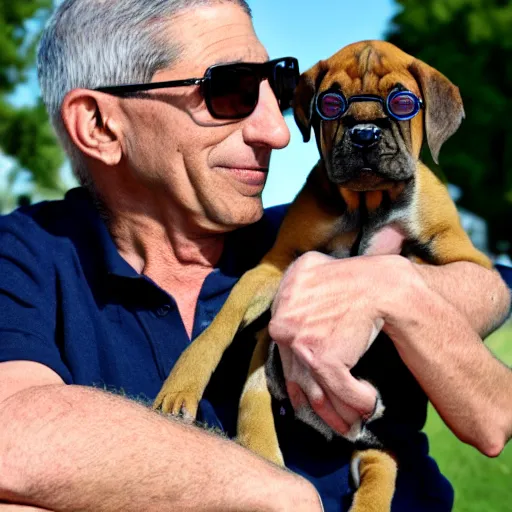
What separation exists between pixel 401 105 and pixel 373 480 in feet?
4.08

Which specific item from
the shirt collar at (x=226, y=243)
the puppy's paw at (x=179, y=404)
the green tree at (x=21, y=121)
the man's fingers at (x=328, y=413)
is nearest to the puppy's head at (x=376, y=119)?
the shirt collar at (x=226, y=243)

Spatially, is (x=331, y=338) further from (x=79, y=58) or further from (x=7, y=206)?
(x=7, y=206)

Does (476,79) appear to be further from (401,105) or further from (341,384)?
(341,384)

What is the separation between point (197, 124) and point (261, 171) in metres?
0.30

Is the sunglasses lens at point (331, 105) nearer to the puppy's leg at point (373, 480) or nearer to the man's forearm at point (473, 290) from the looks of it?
the man's forearm at point (473, 290)

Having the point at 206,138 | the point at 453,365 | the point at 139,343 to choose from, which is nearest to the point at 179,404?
the point at 139,343

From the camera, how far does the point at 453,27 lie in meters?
26.8

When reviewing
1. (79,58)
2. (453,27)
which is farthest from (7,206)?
(79,58)

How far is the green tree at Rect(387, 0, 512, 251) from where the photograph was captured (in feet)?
83.3

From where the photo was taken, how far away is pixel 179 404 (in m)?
2.96

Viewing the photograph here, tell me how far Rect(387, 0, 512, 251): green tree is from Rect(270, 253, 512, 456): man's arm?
883 inches

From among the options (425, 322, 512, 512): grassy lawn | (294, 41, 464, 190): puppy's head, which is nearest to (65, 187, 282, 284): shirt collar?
(294, 41, 464, 190): puppy's head

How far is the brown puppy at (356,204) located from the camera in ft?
10.1

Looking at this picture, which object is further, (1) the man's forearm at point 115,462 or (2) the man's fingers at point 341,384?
(2) the man's fingers at point 341,384
